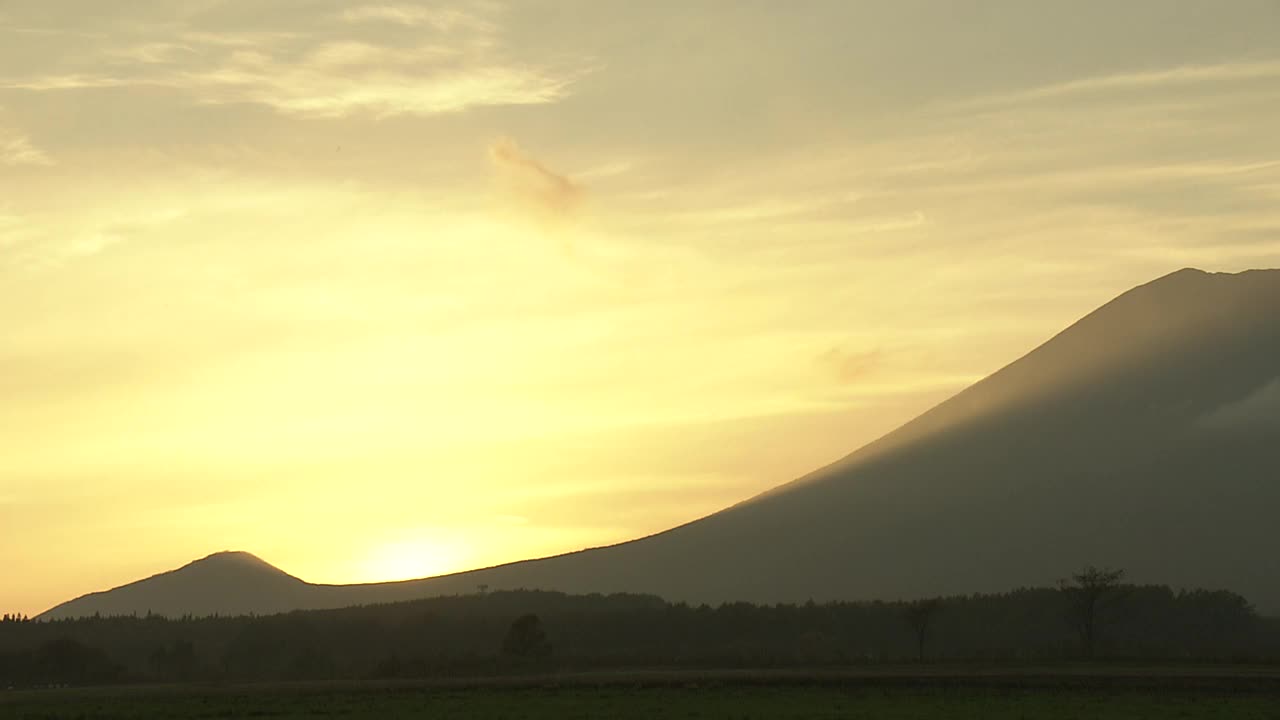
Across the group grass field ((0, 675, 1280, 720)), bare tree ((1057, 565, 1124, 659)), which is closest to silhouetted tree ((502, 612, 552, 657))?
grass field ((0, 675, 1280, 720))

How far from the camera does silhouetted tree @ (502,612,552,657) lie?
142 metres

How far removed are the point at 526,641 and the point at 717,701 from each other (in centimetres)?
6542

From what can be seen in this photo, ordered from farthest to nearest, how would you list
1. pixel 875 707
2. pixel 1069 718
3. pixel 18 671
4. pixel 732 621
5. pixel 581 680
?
pixel 732 621, pixel 18 671, pixel 581 680, pixel 875 707, pixel 1069 718

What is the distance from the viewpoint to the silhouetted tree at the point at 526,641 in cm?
14188

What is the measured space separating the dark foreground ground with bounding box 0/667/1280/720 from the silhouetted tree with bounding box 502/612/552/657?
37674mm

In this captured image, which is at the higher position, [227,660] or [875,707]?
[227,660]

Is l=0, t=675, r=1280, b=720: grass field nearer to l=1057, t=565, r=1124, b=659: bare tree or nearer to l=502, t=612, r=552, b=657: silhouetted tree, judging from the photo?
l=1057, t=565, r=1124, b=659: bare tree

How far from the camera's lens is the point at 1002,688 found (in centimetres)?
8475

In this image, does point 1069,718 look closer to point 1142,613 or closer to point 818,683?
point 818,683

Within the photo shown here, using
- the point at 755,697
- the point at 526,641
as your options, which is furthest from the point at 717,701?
the point at 526,641

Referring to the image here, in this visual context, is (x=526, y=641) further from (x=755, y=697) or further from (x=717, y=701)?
(x=717, y=701)

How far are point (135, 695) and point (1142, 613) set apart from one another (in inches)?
5111

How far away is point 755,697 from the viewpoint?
81.2 metres

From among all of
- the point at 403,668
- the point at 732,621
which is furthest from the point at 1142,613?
the point at 403,668
